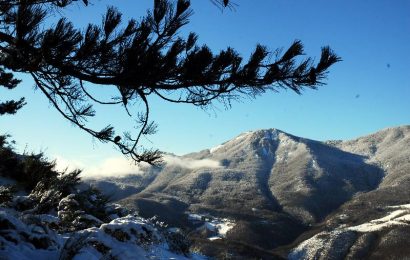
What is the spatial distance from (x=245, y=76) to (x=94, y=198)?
8.13m

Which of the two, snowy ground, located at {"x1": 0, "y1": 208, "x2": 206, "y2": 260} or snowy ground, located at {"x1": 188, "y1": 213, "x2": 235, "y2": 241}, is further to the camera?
Answer: snowy ground, located at {"x1": 188, "y1": 213, "x2": 235, "y2": 241}

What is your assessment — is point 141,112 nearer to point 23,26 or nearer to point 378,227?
point 23,26

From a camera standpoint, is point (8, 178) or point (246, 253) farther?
point (246, 253)

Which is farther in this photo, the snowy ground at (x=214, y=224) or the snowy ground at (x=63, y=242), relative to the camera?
the snowy ground at (x=214, y=224)

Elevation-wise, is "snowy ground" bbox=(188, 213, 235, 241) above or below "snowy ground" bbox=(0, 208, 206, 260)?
below

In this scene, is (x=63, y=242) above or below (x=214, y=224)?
above

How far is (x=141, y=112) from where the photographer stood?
5652mm

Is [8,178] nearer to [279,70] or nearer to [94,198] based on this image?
[94,198]

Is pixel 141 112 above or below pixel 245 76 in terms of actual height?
below

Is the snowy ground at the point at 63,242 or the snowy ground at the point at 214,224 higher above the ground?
the snowy ground at the point at 63,242

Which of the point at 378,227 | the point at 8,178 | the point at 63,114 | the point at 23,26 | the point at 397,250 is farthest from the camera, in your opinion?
the point at 378,227

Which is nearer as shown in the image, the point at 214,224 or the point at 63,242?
the point at 63,242

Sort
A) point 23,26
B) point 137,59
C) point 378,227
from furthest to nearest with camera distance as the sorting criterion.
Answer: point 378,227, point 137,59, point 23,26

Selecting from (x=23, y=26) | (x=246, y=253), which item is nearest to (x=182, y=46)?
(x=23, y=26)
